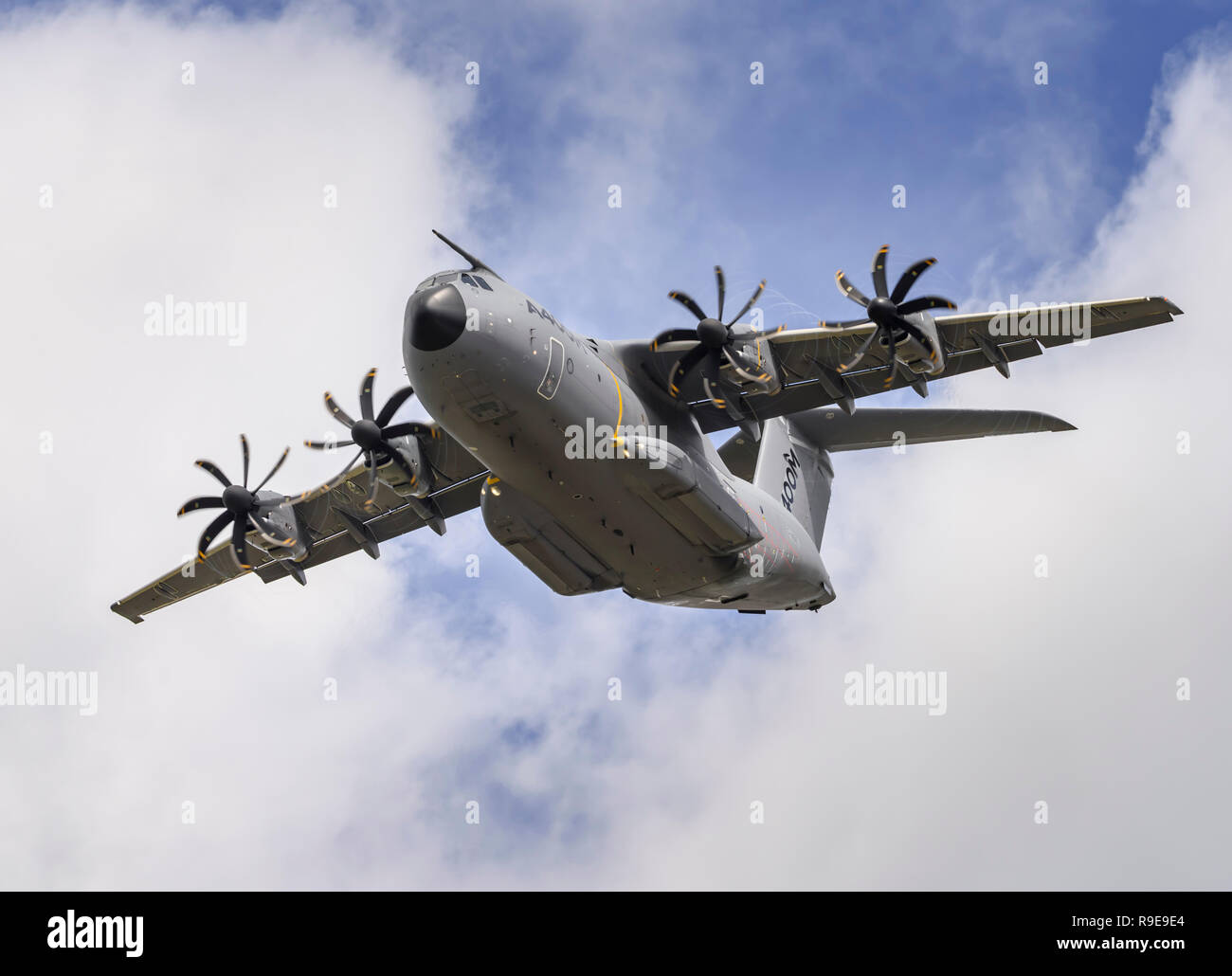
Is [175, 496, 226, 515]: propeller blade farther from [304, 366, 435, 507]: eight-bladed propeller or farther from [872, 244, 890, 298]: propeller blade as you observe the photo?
[872, 244, 890, 298]: propeller blade

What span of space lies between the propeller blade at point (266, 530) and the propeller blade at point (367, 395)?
2.83 meters

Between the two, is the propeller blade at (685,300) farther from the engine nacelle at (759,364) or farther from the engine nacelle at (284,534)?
the engine nacelle at (284,534)

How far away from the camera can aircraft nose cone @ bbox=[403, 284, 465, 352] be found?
15.0 meters

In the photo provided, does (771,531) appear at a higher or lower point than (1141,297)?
lower

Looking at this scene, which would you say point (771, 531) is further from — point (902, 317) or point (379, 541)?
point (379, 541)

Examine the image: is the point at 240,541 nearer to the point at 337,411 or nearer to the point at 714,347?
the point at 337,411

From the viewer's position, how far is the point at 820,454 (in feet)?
76.1

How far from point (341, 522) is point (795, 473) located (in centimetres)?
761

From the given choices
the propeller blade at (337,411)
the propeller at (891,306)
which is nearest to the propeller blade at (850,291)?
the propeller at (891,306)

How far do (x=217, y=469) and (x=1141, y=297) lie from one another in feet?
44.7

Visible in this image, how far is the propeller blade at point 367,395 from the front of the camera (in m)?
19.2
